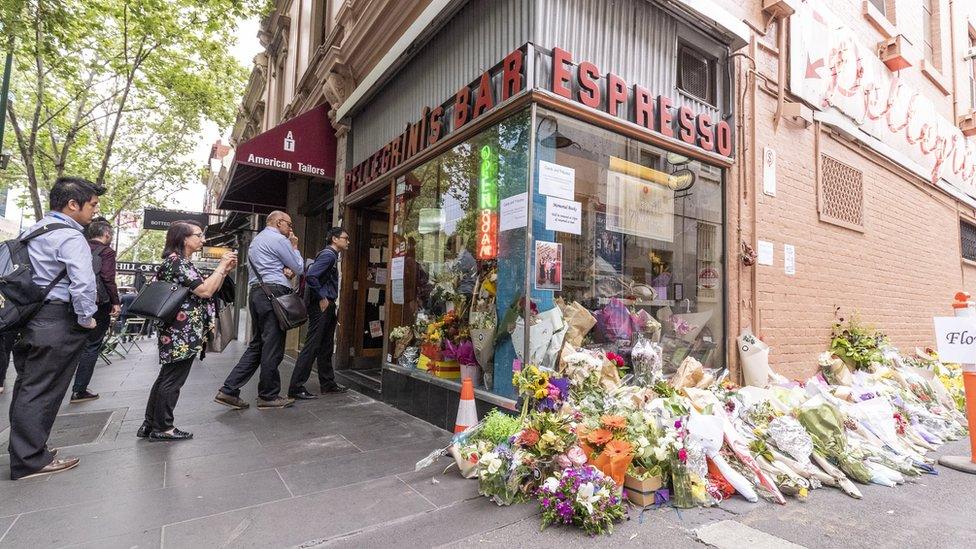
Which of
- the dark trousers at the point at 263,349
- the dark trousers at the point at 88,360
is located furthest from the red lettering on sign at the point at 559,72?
the dark trousers at the point at 88,360

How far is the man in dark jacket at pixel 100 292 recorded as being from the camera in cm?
502

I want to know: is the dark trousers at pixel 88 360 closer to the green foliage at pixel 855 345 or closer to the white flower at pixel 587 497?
the white flower at pixel 587 497

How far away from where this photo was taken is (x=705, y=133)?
5148 millimetres

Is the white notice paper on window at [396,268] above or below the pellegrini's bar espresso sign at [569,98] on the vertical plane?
below

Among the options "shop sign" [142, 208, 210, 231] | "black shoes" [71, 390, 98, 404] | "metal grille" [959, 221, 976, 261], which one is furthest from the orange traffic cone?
"metal grille" [959, 221, 976, 261]

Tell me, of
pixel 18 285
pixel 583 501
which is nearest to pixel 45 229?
pixel 18 285

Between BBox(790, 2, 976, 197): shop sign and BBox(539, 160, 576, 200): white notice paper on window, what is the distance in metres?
3.97

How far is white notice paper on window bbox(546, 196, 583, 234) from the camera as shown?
13.0ft

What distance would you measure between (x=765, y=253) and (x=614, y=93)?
2865 mm

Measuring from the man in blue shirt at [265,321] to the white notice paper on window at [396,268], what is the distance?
1123 mm

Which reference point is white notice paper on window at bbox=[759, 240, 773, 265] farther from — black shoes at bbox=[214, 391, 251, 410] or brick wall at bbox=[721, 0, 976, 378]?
black shoes at bbox=[214, 391, 251, 410]

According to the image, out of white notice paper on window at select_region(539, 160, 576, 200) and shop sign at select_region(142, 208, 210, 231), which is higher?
shop sign at select_region(142, 208, 210, 231)

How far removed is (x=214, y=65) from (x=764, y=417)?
12.5 m

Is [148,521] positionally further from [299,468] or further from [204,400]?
[204,400]
